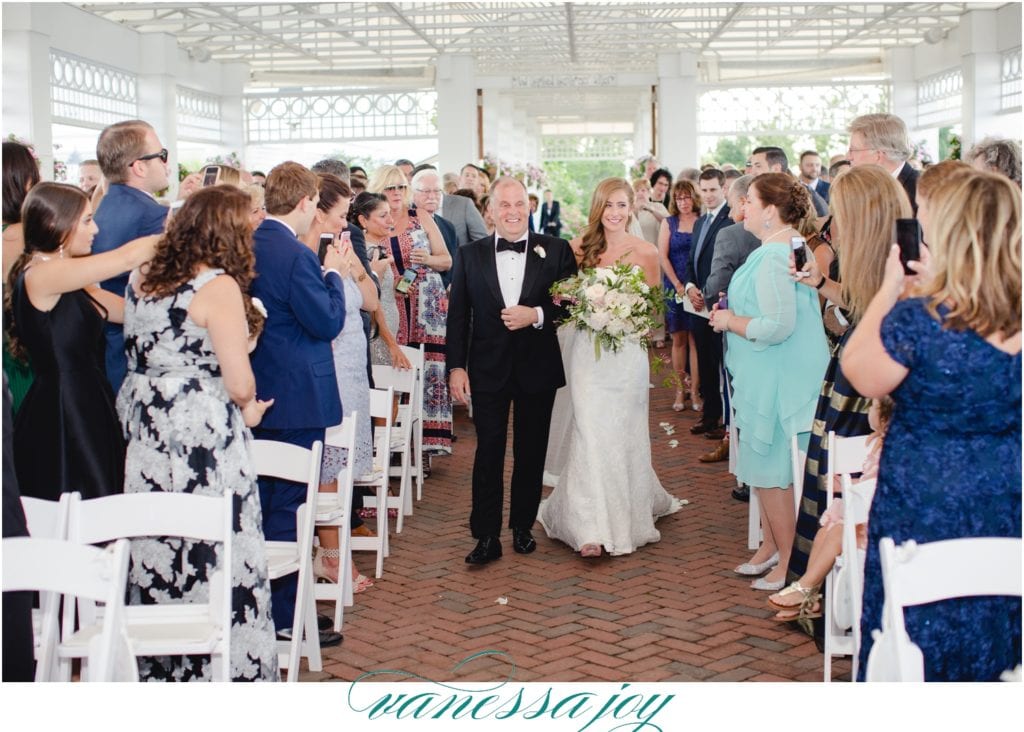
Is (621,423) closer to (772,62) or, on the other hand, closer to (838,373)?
(838,373)

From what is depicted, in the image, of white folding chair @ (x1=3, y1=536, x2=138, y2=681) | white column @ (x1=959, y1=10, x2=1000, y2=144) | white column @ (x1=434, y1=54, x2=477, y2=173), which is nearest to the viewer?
white folding chair @ (x1=3, y1=536, x2=138, y2=681)

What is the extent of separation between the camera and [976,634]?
2861 mm

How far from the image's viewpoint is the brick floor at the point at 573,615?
14.4 ft

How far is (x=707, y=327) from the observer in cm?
873

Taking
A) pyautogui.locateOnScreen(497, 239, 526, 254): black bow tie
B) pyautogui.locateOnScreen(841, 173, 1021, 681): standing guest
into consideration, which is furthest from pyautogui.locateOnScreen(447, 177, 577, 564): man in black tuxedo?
pyautogui.locateOnScreen(841, 173, 1021, 681): standing guest

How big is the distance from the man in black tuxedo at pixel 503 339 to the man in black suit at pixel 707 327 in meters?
2.43

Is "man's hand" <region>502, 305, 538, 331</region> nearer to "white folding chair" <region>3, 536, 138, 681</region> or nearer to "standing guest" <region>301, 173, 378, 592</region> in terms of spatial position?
"standing guest" <region>301, 173, 378, 592</region>

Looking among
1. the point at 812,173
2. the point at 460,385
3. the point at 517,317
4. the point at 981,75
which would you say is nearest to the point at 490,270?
the point at 517,317

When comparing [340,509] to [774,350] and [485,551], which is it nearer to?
[485,551]

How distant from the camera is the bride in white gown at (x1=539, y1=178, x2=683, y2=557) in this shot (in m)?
5.77

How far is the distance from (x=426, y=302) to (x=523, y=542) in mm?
2375

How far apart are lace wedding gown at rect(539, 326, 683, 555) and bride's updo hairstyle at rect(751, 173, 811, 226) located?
109 centimetres
